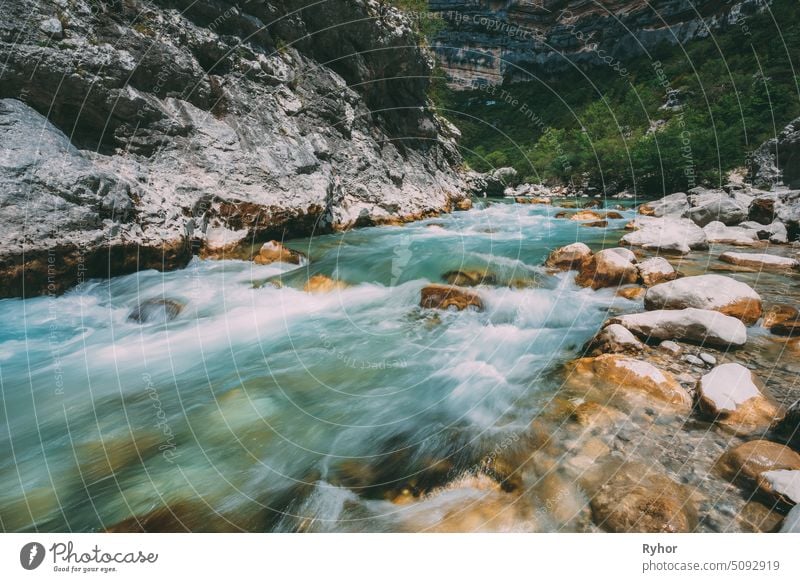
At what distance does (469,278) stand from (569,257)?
2139 mm

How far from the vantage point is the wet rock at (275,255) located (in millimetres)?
7211

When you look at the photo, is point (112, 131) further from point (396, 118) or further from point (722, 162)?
point (722, 162)

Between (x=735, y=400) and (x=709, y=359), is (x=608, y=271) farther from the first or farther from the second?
(x=735, y=400)

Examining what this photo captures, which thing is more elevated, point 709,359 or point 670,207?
point 670,207

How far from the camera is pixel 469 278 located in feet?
20.8

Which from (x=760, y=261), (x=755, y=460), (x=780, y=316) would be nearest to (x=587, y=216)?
(x=760, y=261)

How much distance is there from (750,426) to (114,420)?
16.4 feet

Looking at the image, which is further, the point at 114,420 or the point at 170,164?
the point at 170,164

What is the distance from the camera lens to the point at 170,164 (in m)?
7.02

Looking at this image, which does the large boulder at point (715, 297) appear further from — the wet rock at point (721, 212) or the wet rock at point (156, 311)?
the wet rock at point (721, 212)

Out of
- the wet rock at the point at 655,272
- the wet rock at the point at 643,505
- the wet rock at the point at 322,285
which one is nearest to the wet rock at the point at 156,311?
the wet rock at the point at 322,285

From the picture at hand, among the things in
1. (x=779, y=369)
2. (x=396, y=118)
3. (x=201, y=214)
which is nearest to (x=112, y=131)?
(x=201, y=214)

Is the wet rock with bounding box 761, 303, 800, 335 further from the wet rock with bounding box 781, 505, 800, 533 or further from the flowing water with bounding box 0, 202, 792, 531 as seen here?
the wet rock with bounding box 781, 505, 800, 533

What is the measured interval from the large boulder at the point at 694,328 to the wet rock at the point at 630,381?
677mm
